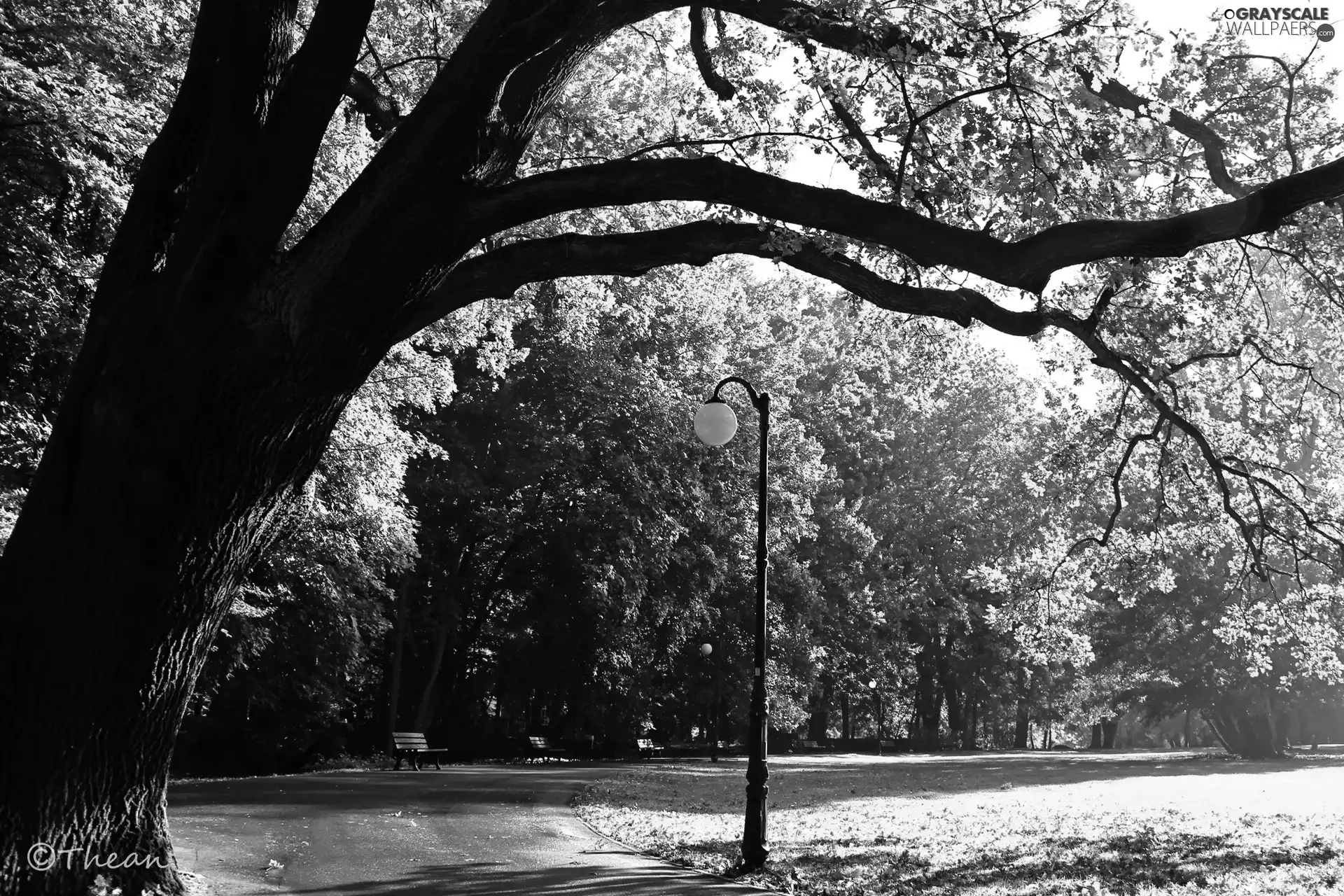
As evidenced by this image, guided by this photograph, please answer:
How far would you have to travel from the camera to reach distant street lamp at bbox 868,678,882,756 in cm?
5103

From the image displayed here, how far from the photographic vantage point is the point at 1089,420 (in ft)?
52.1

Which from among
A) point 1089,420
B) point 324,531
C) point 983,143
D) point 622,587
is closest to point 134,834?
point 983,143

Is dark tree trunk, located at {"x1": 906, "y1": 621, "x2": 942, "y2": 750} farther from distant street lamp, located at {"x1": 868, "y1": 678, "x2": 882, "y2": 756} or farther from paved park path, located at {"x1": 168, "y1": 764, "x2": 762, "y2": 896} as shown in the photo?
paved park path, located at {"x1": 168, "y1": 764, "x2": 762, "y2": 896}

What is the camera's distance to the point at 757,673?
11961 millimetres

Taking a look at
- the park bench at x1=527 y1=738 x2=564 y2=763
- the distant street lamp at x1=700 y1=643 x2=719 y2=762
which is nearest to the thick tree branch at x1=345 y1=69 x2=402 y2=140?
the park bench at x1=527 y1=738 x2=564 y2=763

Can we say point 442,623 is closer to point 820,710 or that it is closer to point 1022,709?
point 820,710

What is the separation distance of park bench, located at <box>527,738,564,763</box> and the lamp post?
21431 millimetres

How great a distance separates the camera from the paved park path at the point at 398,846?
Answer: 9586mm

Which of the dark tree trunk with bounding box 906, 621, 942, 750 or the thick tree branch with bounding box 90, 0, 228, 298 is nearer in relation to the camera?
the thick tree branch with bounding box 90, 0, 228, 298

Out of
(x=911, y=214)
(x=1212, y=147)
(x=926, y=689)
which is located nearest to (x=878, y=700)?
(x=926, y=689)

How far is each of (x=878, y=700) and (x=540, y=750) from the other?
27.2 meters

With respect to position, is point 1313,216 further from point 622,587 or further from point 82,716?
point 622,587

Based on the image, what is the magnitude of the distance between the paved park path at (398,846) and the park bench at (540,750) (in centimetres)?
1407

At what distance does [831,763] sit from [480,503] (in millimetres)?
14669
